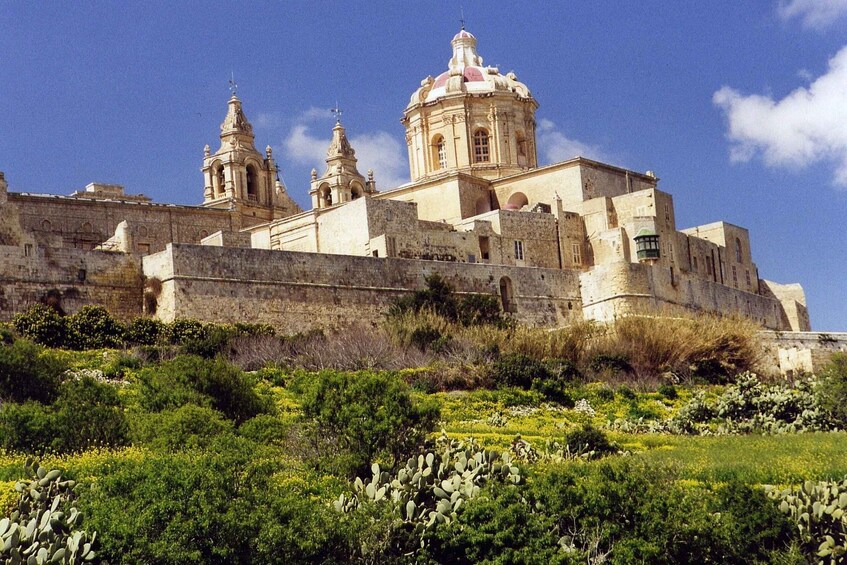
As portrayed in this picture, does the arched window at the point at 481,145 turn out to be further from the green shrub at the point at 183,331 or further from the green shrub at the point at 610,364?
the green shrub at the point at 183,331

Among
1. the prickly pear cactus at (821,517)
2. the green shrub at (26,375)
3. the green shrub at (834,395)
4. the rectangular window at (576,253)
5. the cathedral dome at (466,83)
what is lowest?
the prickly pear cactus at (821,517)

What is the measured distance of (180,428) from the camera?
19.5 m

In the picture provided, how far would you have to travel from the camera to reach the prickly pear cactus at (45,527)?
14.2 meters

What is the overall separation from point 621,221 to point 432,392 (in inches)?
582

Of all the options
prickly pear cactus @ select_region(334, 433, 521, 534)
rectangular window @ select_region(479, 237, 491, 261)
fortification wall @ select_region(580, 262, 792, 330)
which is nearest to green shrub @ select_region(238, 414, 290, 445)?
prickly pear cactus @ select_region(334, 433, 521, 534)

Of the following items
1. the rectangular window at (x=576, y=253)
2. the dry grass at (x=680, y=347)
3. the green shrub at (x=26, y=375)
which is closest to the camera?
the green shrub at (x=26, y=375)

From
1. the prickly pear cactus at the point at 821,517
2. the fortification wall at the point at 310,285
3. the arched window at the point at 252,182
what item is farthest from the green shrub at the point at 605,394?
the arched window at the point at 252,182

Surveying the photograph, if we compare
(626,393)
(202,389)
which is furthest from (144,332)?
(626,393)

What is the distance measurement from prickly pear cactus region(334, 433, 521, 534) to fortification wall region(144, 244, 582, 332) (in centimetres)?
1696

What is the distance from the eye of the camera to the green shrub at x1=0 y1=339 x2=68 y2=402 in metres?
24.1

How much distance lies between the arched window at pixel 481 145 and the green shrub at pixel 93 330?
57.7 ft

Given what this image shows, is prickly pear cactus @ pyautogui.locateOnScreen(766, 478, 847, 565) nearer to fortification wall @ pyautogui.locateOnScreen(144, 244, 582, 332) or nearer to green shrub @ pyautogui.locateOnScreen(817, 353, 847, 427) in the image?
green shrub @ pyautogui.locateOnScreen(817, 353, 847, 427)

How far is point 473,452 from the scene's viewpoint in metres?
18.2

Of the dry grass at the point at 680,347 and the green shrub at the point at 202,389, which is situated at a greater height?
the dry grass at the point at 680,347
